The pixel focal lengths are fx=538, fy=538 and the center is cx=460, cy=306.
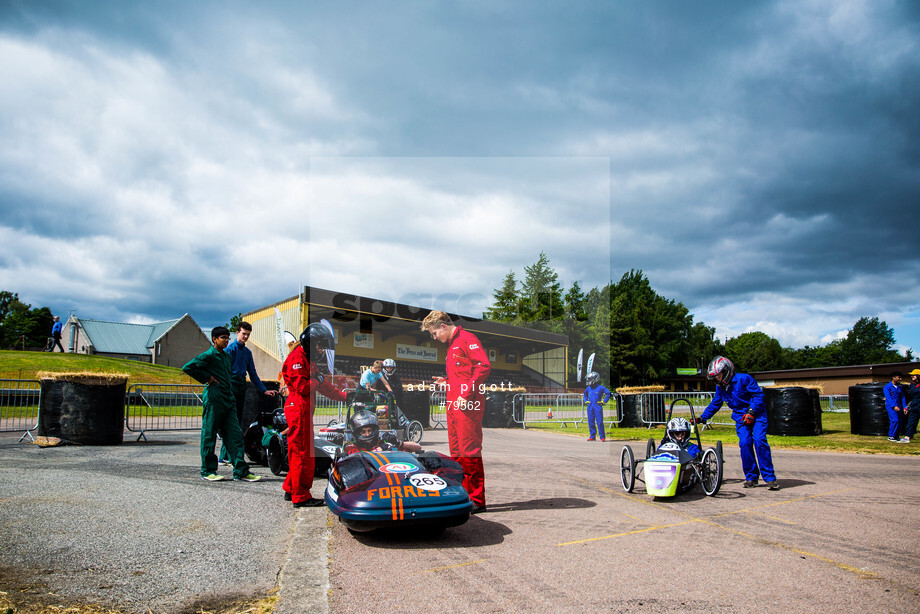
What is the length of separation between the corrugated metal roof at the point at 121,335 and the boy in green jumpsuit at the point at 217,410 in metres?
65.6

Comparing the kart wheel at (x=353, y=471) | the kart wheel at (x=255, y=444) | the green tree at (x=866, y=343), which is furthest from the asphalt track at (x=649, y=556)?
the green tree at (x=866, y=343)

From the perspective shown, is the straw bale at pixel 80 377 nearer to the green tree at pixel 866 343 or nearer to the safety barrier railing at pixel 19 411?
the safety barrier railing at pixel 19 411

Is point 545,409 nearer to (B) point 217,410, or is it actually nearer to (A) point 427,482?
(B) point 217,410

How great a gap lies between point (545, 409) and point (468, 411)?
68.8 ft

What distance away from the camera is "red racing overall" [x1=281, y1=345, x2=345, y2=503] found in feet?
18.9

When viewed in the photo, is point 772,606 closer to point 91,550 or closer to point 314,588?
point 314,588

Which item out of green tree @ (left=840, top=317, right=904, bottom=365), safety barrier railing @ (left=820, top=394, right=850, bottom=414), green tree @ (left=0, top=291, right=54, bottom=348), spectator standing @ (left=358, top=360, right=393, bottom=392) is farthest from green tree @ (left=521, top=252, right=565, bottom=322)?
green tree @ (left=840, top=317, right=904, bottom=365)

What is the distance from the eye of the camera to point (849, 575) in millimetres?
3760

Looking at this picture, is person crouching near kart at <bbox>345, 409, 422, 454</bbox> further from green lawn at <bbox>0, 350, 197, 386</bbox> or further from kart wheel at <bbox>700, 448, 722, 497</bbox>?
green lawn at <bbox>0, 350, 197, 386</bbox>

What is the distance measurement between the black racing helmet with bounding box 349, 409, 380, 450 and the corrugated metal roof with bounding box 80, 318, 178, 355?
67.0 meters

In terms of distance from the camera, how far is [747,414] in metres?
7.49

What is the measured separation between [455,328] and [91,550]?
3.65 m

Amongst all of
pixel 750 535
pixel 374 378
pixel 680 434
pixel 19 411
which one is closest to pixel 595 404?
pixel 374 378

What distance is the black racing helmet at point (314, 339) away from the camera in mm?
6074
